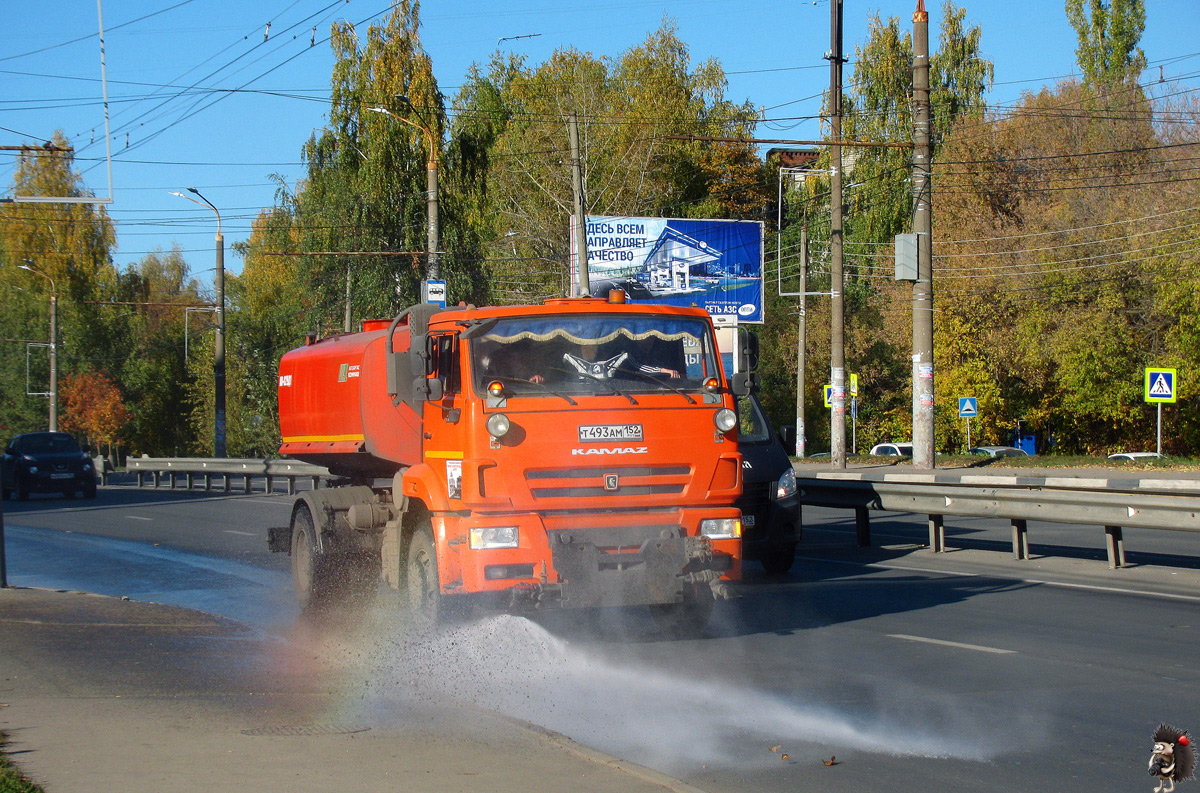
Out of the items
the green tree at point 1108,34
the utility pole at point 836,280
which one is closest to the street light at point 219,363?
the utility pole at point 836,280

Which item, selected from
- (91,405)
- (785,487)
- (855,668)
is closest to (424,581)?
(855,668)

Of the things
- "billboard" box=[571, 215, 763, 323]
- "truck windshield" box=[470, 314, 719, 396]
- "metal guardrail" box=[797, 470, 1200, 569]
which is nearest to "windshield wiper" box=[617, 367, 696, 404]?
"truck windshield" box=[470, 314, 719, 396]

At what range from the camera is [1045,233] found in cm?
4319

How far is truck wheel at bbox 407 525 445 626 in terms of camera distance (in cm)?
860

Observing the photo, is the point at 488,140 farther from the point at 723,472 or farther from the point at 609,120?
the point at 723,472

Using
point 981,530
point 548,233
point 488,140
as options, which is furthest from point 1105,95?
point 981,530

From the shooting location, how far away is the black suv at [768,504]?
40.9 ft

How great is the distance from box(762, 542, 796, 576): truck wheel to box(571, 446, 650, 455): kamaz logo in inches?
194

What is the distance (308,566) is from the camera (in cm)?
A: 1116

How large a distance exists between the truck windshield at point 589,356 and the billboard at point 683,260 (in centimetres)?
2703

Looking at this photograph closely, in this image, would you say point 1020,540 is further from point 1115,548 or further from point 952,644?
point 952,644

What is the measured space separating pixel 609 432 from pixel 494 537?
1.12 meters

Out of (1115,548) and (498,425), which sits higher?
(498,425)

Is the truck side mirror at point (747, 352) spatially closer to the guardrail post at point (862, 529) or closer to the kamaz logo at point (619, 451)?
the kamaz logo at point (619, 451)
